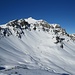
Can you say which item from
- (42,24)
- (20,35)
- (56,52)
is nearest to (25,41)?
(20,35)

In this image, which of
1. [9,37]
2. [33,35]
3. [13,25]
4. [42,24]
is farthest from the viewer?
[42,24]

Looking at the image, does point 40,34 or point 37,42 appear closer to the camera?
point 37,42

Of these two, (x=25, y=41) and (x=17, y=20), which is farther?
(x=17, y=20)

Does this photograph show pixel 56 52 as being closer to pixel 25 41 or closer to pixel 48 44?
pixel 48 44

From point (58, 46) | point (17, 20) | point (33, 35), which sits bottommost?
point (58, 46)

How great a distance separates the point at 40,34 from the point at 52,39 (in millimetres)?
6017

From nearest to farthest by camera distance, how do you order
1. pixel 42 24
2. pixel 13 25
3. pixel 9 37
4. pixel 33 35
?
pixel 9 37, pixel 13 25, pixel 33 35, pixel 42 24

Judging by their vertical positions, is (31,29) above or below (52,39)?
above

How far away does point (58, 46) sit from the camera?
64625 millimetres

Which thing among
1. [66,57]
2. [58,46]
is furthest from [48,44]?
[66,57]

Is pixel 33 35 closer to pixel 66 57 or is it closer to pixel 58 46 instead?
pixel 58 46

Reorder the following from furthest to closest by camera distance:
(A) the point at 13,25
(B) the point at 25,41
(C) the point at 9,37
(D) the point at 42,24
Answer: (D) the point at 42,24
(A) the point at 13,25
(B) the point at 25,41
(C) the point at 9,37

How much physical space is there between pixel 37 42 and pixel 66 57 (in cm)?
1349

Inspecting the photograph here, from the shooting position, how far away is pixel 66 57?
55.4 m
